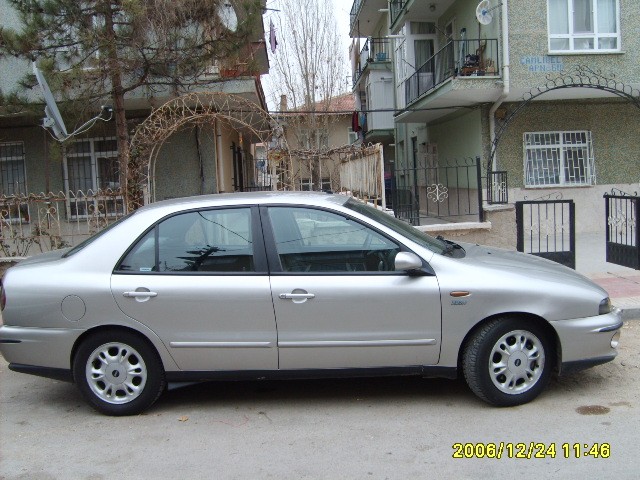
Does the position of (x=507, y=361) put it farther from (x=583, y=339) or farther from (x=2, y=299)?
(x=2, y=299)

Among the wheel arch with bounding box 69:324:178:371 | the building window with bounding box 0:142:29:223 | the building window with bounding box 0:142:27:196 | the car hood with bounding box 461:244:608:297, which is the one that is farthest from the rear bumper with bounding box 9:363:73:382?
the building window with bounding box 0:142:27:196

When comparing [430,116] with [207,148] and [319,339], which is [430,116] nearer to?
[207,148]

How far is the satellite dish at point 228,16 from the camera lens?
10516 mm

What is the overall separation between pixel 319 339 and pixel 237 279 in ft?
2.40

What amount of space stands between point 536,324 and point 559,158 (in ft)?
39.5

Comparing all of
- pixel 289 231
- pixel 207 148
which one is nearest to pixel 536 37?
pixel 207 148

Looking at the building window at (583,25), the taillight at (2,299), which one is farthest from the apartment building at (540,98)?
the taillight at (2,299)

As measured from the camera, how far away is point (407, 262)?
4.64 metres

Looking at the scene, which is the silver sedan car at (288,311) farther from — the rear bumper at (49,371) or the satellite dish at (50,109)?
the satellite dish at (50,109)

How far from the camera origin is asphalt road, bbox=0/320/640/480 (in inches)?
157

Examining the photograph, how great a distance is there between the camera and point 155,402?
201 inches

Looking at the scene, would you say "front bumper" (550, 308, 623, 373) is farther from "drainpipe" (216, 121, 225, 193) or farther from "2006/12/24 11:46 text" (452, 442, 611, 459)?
"drainpipe" (216, 121, 225, 193)

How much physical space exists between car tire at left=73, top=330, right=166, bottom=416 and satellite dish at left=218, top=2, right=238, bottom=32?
7108mm

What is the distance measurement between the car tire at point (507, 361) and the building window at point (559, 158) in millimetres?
11655
